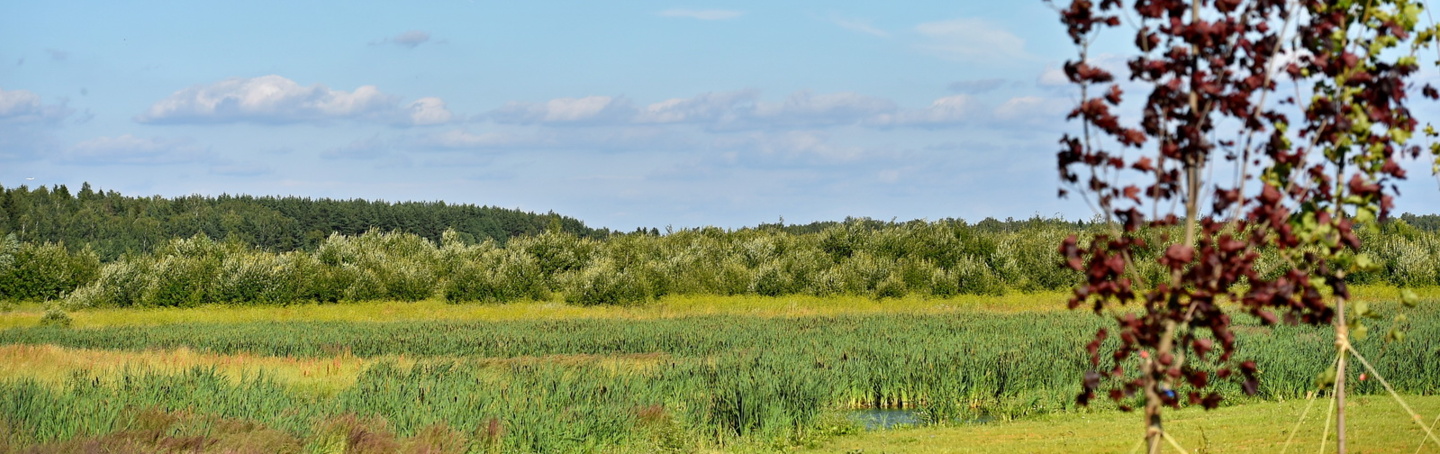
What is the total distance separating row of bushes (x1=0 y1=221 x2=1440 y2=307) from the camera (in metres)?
54.4

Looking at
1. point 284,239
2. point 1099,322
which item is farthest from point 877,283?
point 284,239

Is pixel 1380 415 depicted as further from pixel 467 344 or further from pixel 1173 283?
pixel 467 344

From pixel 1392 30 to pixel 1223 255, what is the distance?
1.76 meters

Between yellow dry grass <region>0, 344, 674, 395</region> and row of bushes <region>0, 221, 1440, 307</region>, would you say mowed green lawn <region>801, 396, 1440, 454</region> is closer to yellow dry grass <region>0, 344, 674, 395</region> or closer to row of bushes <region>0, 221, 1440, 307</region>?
yellow dry grass <region>0, 344, 674, 395</region>

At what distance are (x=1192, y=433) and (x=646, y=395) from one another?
7.17 meters

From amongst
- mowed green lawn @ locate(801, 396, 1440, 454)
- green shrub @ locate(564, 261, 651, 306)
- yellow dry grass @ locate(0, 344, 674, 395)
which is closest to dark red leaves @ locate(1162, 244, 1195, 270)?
mowed green lawn @ locate(801, 396, 1440, 454)

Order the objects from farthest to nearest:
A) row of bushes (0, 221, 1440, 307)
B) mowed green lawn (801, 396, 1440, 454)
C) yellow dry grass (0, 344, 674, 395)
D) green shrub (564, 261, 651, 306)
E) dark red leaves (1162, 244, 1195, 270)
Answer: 1. row of bushes (0, 221, 1440, 307)
2. green shrub (564, 261, 651, 306)
3. yellow dry grass (0, 344, 674, 395)
4. mowed green lawn (801, 396, 1440, 454)
5. dark red leaves (1162, 244, 1195, 270)

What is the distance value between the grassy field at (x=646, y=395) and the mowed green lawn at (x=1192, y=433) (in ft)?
0.20

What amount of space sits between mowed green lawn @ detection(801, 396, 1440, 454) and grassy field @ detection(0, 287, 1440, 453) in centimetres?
6

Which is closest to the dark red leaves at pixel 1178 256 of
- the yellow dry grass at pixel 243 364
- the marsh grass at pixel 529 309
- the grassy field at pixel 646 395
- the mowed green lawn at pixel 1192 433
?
the mowed green lawn at pixel 1192 433

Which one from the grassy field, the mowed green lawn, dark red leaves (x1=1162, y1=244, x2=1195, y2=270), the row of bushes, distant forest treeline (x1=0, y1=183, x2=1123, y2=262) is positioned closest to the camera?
dark red leaves (x1=1162, y1=244, x2=1195, y2=270)

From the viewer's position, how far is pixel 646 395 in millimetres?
16531

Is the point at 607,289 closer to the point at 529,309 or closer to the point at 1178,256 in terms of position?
the point at 529,309

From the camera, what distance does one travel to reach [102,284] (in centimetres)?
5544
